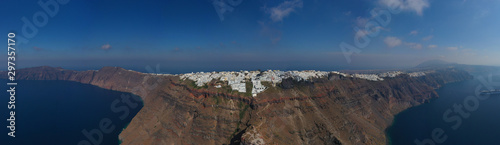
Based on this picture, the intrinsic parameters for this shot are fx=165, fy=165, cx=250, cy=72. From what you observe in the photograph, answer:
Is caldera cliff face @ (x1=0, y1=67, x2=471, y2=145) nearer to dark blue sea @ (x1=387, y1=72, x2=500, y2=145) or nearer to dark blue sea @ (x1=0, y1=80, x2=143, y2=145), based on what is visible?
dark blue sea @ (x1=387, y1=72, x2=500, y2=145)

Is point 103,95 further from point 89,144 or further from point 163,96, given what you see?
point 163,96

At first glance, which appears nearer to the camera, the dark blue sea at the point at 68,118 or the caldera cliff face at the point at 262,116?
the caldera cliff face at the point at 262,116

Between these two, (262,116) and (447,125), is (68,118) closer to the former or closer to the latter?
(262,116)

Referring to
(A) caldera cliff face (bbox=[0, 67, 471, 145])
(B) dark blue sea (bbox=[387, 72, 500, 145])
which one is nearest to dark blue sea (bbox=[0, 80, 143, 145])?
(A) caldera cliff face (bbox=[0, 67, 471, 145])

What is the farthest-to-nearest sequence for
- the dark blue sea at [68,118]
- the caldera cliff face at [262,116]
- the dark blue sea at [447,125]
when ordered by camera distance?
1. the dark blue sea at [447,125]
2. the dark blue sea at [68,118]
3. the caldera cliff face at [262,116]

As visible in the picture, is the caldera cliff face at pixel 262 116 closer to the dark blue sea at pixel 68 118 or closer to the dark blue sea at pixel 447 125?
the dark blue sea at pixel 447 125

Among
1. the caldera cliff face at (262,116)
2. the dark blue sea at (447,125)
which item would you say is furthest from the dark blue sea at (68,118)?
the dark blue sea at (447,125)

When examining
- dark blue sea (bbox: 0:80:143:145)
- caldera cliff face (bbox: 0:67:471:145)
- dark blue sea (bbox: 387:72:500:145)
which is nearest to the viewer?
caldera cliff face (bbox: 0:67:471:145)
